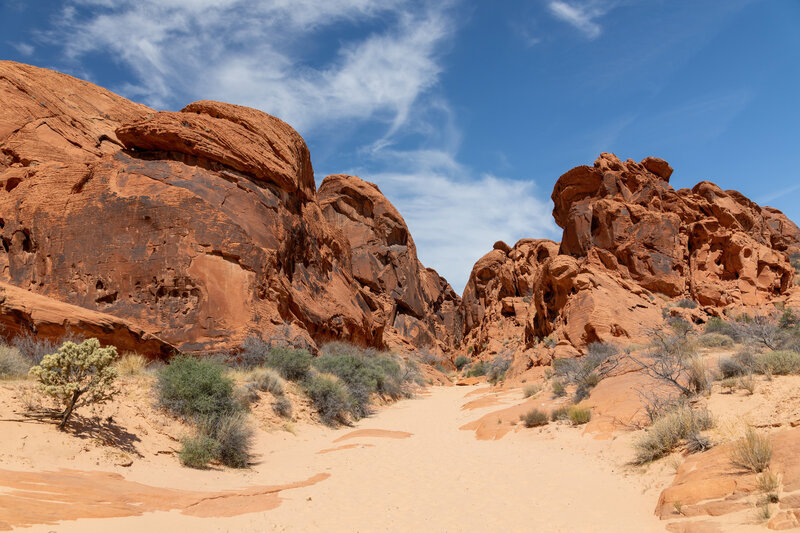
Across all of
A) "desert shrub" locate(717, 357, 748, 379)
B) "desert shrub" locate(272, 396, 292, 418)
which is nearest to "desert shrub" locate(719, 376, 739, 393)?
"desert shrub" locate(717, 357, 748, 379)

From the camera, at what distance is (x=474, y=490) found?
732 centimetres

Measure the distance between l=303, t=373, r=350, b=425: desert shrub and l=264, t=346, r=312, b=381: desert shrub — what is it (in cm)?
37

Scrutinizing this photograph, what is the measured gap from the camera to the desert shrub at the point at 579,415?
10837mm

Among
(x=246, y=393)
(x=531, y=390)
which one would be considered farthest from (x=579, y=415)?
(x=246, y=393)

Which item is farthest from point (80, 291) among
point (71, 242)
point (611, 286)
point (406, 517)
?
point (611, 286)

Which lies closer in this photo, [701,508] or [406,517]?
[701,508]

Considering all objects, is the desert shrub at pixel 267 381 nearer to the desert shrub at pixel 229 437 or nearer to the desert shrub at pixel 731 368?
the desert shrub at pixel 229 437

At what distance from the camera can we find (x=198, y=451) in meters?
8.45

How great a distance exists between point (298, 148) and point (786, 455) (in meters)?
24.0

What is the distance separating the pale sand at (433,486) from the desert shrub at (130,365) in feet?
10.9

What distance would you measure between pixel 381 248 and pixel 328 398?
1356 inches

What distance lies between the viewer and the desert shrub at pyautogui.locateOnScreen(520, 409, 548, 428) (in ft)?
39.1

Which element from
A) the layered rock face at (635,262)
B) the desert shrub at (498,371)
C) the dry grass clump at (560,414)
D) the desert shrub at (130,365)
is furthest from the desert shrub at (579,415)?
the desert shrub at (498,371)

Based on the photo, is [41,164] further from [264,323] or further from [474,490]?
[474,490]
